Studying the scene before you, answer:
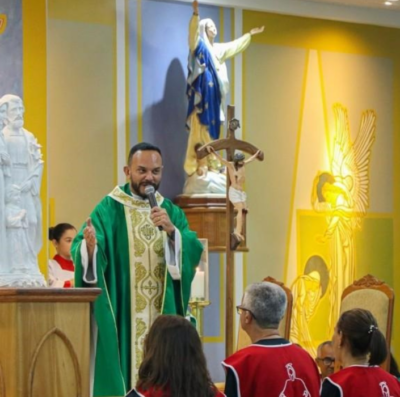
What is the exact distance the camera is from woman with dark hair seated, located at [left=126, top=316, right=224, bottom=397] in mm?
Result: 3098

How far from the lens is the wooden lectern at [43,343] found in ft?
12.8

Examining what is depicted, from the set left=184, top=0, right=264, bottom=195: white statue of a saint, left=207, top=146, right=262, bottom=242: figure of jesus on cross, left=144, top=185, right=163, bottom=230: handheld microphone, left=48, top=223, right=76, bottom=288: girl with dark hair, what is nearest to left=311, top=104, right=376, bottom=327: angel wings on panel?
left=184, top=0, right=264, bottom=195: white statue of a saint

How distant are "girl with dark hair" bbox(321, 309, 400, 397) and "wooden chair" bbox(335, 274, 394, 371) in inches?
134

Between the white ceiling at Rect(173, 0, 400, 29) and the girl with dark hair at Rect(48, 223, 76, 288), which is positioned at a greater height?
the white ceiling at Rect(173, 0, 400, 29)

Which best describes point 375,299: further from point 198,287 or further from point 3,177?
point 3,177

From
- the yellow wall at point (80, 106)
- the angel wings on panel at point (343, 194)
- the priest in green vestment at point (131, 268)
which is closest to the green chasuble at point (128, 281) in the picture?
the priest in green vestment at point (131, 268)

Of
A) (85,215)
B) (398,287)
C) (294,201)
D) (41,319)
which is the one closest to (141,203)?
(41,319)

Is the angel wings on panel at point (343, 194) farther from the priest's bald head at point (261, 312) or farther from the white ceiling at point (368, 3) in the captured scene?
the priest's bald head at point (261, 312)

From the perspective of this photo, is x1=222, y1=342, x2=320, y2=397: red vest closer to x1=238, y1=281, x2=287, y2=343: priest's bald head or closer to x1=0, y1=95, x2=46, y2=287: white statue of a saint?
x1=238, y1=281, x2=287, y2=343: priest's bald head

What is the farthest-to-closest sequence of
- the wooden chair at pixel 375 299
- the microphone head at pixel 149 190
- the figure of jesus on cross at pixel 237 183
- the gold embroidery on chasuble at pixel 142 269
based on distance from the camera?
the figure of jesus on cross at pixel 237 183, the wooden chair at pixel 375 299, the gold embroidery on chasuble at pixel 142 269, the microphone head at pixel 149 190

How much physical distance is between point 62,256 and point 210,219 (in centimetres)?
163

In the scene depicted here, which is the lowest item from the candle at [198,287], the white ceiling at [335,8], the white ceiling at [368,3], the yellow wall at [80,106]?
the candle at [198,287]

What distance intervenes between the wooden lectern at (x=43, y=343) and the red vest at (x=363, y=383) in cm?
100

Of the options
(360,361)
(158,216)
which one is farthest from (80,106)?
(360,361)
